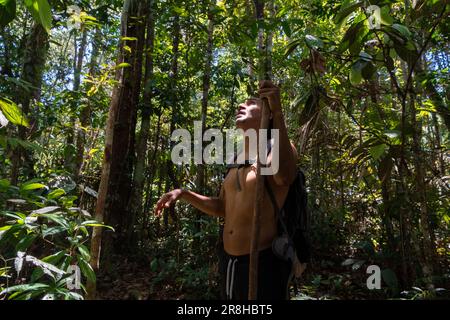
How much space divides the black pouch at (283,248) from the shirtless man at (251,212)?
0.06 metres

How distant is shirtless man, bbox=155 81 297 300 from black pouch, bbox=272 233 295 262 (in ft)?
0.21

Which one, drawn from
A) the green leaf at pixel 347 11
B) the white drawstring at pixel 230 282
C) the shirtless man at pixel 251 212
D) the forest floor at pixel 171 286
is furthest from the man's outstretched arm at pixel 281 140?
the forest floor at pixel 171 286

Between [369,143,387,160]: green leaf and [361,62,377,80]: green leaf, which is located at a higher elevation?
[361,62,377,80]: green leaf

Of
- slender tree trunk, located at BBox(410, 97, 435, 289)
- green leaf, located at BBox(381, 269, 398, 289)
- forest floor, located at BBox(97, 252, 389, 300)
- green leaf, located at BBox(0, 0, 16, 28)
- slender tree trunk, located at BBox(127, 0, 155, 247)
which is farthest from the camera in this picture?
slender tree trunk, located at BBox(127, 0, 155, 247)

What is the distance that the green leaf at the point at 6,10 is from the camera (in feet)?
4.06

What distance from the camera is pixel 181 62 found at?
6.58 meters

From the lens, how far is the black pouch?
1871mm

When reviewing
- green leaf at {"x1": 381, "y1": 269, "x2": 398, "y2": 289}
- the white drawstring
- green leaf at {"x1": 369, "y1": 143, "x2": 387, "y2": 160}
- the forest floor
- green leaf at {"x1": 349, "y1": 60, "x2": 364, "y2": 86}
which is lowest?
the forest floor

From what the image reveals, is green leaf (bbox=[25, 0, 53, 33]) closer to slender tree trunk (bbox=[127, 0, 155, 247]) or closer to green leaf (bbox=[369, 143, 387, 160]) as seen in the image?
green leaf (bbox=[369, 143, 387, 160])

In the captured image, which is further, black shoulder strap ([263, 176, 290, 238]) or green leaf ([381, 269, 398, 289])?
green leaf ([381, 269, 398, 289])

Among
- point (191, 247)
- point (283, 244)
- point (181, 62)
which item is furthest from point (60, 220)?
point (181, 62)

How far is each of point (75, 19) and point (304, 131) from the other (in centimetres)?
198

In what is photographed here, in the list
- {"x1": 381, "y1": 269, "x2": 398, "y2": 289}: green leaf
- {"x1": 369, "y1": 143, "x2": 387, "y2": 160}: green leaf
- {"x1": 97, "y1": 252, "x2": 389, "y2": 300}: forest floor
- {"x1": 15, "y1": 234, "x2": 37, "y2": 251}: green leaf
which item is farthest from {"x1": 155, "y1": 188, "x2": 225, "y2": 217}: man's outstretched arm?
{"x1": 381, "y1": 269, "x2": 398, "y2": 289}: green leaf

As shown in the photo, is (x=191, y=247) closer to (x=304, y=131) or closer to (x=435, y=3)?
(x=304, y=131)
